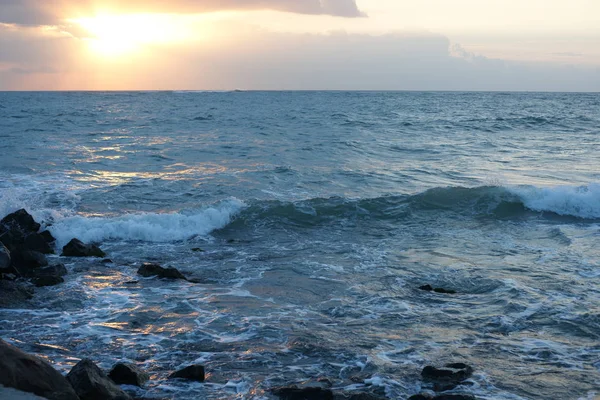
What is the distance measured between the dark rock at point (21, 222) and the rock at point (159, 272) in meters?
4.39

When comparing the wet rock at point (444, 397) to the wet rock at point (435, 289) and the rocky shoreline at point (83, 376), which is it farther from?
the wet rock at point (435, 289)

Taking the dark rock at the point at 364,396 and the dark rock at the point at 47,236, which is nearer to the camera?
the dark rock at the point at 364,396

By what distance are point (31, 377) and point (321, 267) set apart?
283 inches

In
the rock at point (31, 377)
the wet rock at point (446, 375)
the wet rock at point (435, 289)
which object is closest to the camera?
the rock at point (31, 377)

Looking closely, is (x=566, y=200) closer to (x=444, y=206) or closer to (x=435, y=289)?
(x=444, y=206)

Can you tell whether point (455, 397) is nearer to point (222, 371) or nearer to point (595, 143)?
point (222, 371)

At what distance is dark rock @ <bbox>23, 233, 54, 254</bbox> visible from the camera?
40.8 feet

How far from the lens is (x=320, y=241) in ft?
46.9

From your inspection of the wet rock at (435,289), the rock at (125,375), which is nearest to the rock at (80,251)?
the rock at (125,375)

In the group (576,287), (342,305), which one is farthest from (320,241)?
(576,287)

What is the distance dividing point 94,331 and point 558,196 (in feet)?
48.3

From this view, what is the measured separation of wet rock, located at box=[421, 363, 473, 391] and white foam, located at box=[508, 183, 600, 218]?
12.0 m

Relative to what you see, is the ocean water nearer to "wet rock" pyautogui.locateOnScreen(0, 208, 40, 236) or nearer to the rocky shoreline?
the rocky shoreline

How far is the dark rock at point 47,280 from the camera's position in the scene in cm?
1010
